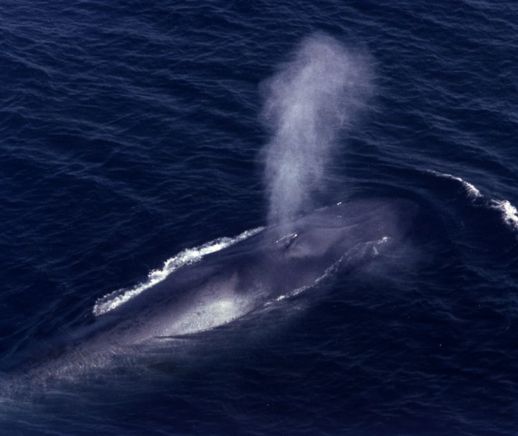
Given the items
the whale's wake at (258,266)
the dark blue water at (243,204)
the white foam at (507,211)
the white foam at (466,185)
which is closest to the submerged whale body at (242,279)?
the whale's wake at (258,266)

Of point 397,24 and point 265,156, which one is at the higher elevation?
point 397,24

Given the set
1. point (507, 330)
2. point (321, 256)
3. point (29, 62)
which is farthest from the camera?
point (29, 62)

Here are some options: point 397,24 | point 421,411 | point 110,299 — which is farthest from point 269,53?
point 421,411

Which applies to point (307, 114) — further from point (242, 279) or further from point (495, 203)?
point (242, 279)

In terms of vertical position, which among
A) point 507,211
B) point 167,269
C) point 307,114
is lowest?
point 167,269

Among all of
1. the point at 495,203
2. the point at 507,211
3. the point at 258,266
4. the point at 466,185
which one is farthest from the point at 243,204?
the point at 507,211

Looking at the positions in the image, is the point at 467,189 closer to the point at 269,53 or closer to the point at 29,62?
the point at 269,53
